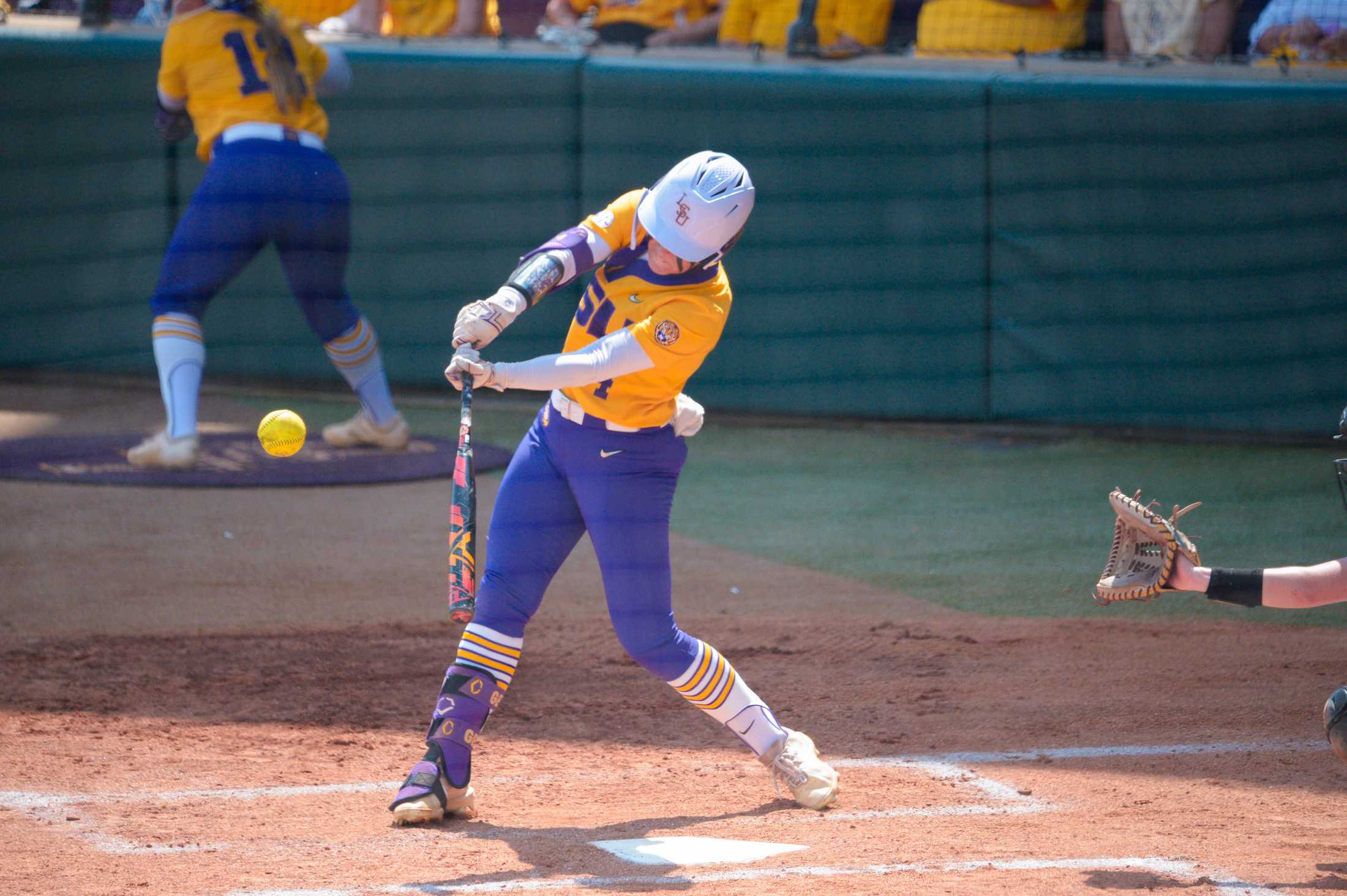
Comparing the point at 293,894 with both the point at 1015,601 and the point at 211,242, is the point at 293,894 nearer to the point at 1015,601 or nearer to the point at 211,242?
the point at 1015,601

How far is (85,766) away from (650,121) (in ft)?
18.5

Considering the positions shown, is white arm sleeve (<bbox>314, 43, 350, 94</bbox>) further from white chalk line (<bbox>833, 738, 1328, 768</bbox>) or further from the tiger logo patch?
white chalk line (<bbox>833, 738, 1328, 768</bbox>)

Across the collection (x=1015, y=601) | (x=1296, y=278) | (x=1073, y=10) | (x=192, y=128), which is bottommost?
(x=1015, y=601)

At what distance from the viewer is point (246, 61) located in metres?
7.25

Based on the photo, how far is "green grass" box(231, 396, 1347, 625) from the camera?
246 inches

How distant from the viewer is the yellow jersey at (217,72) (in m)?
7.21

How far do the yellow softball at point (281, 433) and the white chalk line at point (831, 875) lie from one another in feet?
4.70

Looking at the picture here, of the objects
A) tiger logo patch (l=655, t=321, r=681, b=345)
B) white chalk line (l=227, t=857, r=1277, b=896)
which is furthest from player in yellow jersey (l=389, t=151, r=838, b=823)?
white chalk line (l=227, t=857, r=1277, b=896)

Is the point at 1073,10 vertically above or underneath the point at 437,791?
above

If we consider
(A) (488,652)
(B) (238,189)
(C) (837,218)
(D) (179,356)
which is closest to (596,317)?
(A) (488,652)

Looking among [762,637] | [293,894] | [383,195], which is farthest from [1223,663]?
[383,195]

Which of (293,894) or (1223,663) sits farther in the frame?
(1223,663)

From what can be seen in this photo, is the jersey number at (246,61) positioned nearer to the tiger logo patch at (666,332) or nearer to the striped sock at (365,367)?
the striped sock at (365,367)

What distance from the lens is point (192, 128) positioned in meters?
8.63
